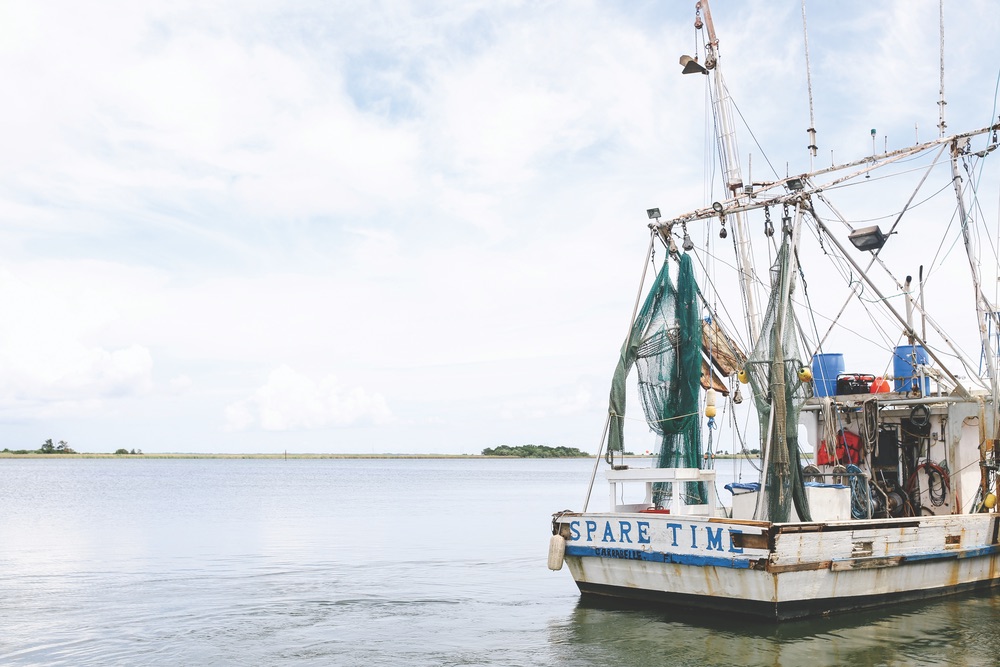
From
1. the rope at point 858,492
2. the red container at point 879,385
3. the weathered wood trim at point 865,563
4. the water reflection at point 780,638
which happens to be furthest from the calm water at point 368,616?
the red container at point 879,385

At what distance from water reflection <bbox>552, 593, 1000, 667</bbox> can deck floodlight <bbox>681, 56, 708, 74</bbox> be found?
471 inches

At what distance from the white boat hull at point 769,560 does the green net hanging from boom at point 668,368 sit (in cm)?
166

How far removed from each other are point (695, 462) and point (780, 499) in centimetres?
212

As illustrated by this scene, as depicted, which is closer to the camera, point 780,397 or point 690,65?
point 780,397

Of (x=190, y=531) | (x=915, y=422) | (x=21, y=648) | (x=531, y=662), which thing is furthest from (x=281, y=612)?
(x=190, y=531)

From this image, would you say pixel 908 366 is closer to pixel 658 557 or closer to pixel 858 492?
pixel 858 492

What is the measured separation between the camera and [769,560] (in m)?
11.0

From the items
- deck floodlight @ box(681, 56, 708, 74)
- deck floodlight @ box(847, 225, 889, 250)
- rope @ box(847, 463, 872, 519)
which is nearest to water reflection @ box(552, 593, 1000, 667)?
rope @ box(847, 463, 872, 519)

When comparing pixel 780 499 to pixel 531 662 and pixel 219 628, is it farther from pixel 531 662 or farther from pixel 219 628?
pixel 219 628

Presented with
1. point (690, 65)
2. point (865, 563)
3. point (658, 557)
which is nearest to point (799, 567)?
point (865, 563)

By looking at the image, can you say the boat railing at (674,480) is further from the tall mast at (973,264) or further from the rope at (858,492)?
the tall mast at (973,264)

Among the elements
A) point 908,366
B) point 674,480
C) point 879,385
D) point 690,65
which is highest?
point 690,65

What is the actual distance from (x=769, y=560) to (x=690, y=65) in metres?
12.6

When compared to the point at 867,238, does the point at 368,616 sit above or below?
→ below
